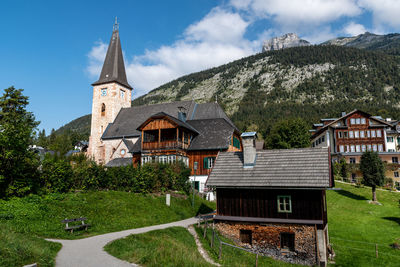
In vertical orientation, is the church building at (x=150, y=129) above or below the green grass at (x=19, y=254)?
above

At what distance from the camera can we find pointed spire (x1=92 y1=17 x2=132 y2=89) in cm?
5519

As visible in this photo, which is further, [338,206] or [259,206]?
[338,206]

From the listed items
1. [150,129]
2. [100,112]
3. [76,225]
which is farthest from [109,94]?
[76,225]

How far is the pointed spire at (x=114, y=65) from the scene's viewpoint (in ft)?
181

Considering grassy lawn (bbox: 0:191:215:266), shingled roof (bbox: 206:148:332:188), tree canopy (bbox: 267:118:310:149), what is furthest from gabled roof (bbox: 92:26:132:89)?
shingled roof (bbox: 206:148:332:188)

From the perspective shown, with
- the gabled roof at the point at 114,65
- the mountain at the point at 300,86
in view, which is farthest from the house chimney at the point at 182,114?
the mountain at the point at 300,86

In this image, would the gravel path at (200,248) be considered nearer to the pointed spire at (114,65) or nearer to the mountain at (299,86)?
the pointed spire at (114,65)

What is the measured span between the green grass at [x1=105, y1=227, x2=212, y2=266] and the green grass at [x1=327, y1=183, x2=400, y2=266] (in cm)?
1024

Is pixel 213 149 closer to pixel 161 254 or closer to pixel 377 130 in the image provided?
pixel 161 254

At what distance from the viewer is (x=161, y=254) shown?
35.3 feet

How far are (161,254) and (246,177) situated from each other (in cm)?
907

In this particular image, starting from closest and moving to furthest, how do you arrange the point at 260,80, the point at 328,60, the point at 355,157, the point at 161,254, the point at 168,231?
the point at 161,254, the point at 168,231, the point at 355,157, the point at 328,60, the point at 260,80

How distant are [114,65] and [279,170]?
46506 mm

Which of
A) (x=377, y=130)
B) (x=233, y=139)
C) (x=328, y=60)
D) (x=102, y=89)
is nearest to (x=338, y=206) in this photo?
(x=233, y=139)
